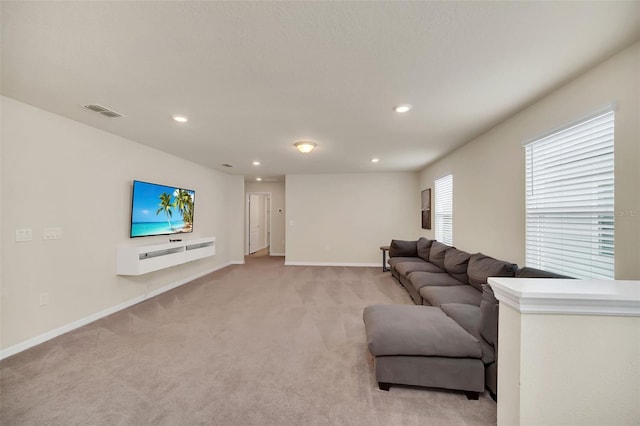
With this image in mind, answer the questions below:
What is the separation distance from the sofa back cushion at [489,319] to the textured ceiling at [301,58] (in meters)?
1.69

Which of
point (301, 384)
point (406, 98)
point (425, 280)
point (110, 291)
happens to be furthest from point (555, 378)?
point (110, 291)

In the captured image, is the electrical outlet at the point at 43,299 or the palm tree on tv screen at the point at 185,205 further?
the palm tree on tv screen at the point at 185,205

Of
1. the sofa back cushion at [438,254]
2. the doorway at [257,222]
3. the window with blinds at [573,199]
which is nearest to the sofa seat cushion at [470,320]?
the window with blinds at [573,199]

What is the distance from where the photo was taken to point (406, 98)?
2.49 metres

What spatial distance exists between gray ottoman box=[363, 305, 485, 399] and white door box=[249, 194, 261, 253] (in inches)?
293

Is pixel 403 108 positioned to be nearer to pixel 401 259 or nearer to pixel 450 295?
pixel 450 295

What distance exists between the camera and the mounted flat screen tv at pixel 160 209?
3.96m

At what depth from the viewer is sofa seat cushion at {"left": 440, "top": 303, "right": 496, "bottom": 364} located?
6.20 feet

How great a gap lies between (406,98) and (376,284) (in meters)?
3.57

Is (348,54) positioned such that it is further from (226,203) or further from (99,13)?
(226,203)

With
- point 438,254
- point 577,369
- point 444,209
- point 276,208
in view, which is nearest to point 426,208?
point 444,209

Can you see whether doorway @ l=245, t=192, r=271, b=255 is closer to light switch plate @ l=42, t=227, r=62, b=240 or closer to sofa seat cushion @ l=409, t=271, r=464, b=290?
light switch plate @ l=42, t=227, r=62, b=240

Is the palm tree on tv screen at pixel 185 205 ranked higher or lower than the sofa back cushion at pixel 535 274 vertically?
higher

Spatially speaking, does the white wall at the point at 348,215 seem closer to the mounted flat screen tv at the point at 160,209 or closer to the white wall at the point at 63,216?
the mounted flat screen tv at the point at 160,209
